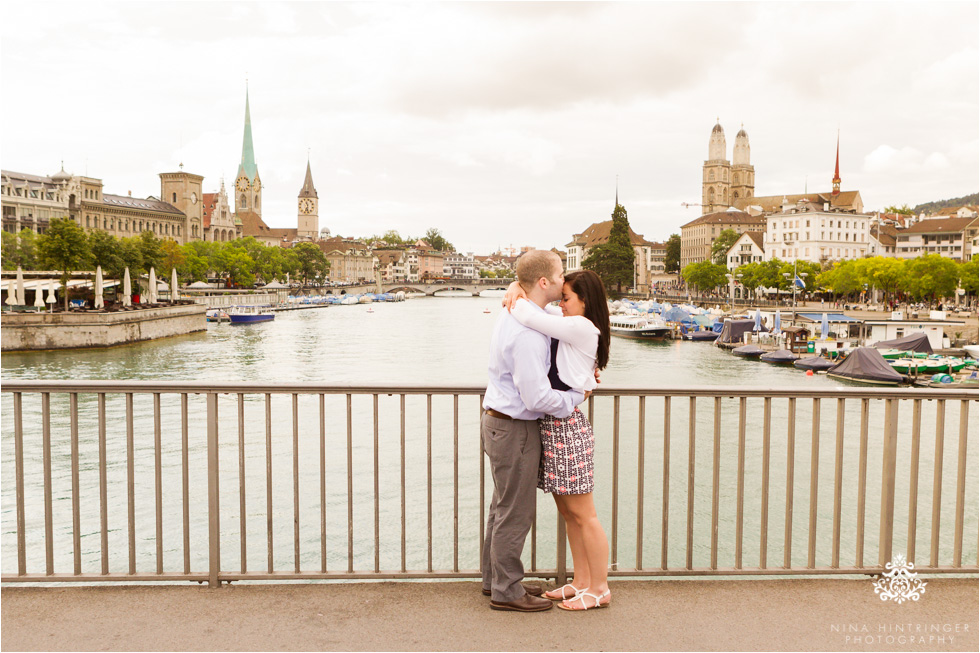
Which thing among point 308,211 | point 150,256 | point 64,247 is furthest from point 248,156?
point 64,247

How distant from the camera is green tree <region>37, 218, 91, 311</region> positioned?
4919 centimetres

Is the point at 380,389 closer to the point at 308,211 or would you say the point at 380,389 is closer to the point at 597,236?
the point at 597,236

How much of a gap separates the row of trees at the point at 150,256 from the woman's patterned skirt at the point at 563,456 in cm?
4910

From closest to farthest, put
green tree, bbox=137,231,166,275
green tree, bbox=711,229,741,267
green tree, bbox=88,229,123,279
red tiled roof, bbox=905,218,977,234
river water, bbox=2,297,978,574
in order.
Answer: river water, bbox=2,297,978,574 < green tree, bbox=88,229,123,279 < green tree, bbox=137,231,166,275 < red tiled roof, bbox=905,218,977,234 < green tree, bbox=711,229,741,267

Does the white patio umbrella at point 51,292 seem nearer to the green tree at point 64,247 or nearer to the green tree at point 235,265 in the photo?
the green tree at point 64,247

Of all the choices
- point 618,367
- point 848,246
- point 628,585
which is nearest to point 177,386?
point 628,585

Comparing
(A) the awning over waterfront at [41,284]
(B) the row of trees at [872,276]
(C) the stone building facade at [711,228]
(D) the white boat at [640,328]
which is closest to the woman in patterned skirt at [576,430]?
(A) the awning over waterfront at [41,284]

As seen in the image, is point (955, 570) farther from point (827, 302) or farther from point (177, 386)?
point (827, 302)

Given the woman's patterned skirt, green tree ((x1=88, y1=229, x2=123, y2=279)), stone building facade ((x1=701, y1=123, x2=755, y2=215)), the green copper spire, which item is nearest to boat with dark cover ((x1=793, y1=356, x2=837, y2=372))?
the woman's patterned skirt

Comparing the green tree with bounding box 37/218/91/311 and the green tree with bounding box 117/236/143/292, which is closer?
the green tree with bounding box 37/218/91/311

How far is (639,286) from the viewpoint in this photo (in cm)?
13438

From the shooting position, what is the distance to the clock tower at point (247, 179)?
158375 mm

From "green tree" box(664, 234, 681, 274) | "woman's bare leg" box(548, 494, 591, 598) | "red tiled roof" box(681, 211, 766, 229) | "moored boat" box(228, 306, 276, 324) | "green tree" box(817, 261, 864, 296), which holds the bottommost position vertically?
"moored boat" box(228, 306, 276, 324)

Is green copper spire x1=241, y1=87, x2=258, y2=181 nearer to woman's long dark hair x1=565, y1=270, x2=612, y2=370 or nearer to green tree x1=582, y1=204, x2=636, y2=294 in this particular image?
green tree x1=582, y1=204, x2=636, y2=294
